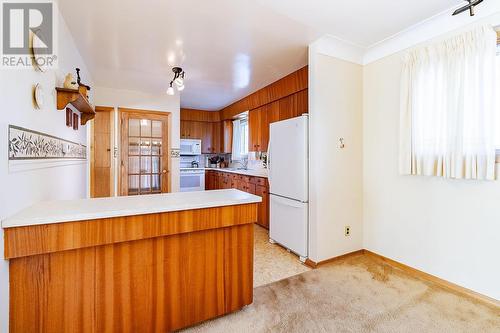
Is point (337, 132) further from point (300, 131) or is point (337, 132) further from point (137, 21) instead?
point (137, 21)

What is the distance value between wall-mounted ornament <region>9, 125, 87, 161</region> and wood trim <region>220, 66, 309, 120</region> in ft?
9.41

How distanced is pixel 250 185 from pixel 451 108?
286cm

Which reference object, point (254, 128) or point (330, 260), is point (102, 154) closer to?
point (254, 128)

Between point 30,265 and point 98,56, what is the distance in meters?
2.64

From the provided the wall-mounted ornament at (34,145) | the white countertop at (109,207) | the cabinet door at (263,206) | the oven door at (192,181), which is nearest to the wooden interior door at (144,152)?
the oven door at (192,181)

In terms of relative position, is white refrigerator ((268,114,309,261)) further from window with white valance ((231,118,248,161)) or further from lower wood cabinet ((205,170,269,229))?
window with white valance ((231,118,248,161))

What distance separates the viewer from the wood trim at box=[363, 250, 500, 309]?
187cm

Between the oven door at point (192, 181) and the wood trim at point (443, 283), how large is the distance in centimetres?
413

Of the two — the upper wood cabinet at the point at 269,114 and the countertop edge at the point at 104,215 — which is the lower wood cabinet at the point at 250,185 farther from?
the countertop edge at the point at 104,215

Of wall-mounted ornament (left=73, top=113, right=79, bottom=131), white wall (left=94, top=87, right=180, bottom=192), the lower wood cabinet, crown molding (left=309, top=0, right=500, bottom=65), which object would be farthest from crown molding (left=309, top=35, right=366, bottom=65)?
white wall (left=94, top=87, right=180, bottom=192)

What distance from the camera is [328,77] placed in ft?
8.50

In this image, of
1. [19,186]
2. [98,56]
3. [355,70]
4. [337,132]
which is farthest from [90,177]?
[355,70]

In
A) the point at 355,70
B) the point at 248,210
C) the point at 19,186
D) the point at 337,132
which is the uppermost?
the point at 355,70

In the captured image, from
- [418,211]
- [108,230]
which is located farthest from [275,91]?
[108,230]
